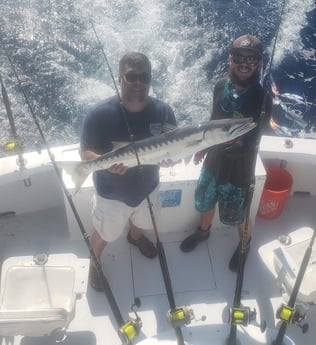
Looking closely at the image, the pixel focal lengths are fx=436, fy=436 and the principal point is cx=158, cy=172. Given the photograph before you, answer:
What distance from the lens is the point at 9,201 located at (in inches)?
182

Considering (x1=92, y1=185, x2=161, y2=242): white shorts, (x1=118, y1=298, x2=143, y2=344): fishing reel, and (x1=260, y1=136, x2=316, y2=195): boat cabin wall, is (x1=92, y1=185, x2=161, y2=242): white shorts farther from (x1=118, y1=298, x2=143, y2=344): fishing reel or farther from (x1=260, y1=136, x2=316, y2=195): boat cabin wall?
(x1=260, y1=136, x2=316, y2=195): boat cabin wall

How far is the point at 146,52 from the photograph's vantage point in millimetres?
9875

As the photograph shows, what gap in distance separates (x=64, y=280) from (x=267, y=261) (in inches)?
70.9

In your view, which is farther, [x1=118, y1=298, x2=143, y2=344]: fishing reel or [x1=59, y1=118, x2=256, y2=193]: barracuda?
[x1=59, y1=118, x2=256, y2=193]: barracuda

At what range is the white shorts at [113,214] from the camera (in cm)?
362

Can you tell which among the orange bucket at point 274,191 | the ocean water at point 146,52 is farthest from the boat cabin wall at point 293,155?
the ocean water at point 146,52

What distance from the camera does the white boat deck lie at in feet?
12.7

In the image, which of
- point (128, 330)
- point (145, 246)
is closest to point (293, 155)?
point (145, 246)

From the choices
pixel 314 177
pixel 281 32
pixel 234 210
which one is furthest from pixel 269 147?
pixel 281 32

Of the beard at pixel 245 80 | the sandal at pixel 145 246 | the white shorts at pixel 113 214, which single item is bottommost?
the sandal at pixel 145 246

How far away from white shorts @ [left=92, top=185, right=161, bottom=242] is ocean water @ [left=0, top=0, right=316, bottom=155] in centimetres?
460

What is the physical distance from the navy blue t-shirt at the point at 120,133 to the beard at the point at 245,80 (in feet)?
1.89

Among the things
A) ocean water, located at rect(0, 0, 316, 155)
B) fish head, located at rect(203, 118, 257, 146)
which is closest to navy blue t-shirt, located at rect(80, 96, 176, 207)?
fish head, located at rect(203, 118, 257, 146)

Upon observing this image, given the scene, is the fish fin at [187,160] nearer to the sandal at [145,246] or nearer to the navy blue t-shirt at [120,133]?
the navy blue t-shirt at [120,133]
